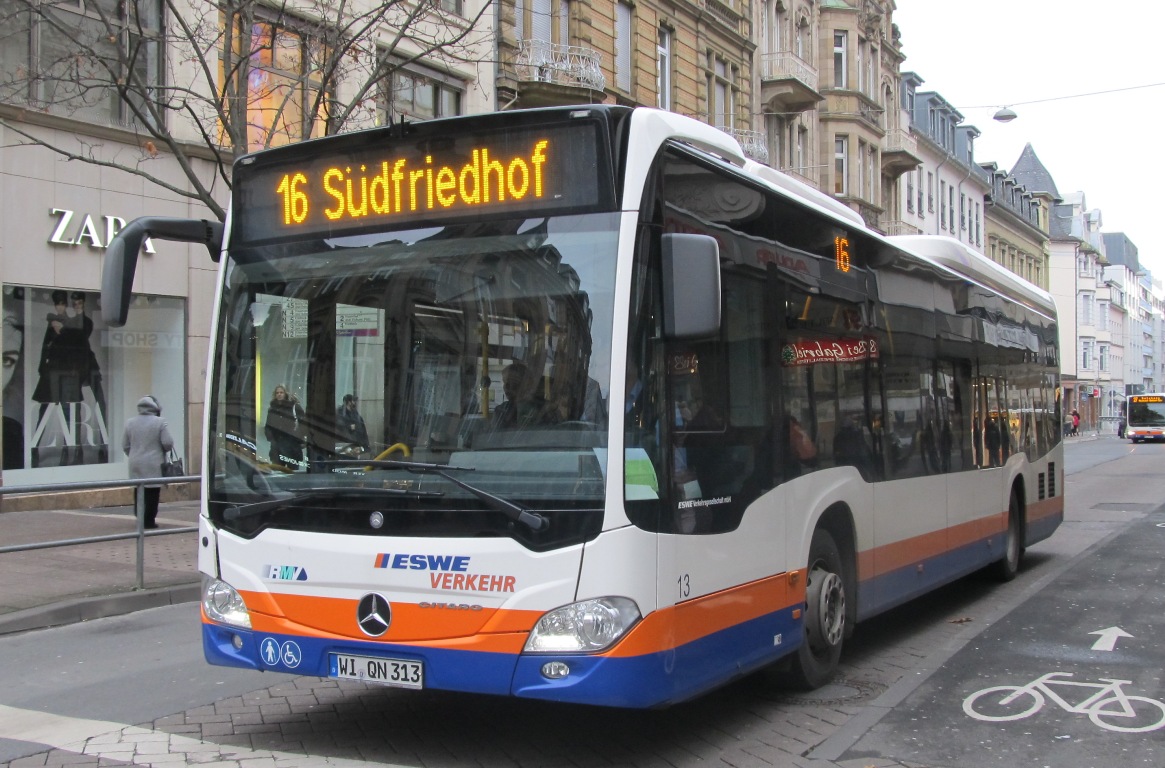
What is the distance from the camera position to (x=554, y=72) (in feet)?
86.1

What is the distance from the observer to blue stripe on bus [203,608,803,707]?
15.9 feet

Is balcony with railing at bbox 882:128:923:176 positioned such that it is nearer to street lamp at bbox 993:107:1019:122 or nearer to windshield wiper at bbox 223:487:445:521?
street lamp at bbox 993:107:1019:122

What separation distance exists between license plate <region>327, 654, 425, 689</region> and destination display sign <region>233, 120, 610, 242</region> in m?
1.93

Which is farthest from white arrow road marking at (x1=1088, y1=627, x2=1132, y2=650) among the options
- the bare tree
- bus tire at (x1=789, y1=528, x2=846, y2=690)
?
the bare tree

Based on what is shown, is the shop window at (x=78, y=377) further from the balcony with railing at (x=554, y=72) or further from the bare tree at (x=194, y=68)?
the balcony with railing at (x=554, y=72)

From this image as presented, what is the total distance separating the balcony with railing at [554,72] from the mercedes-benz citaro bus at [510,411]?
19.5 metres

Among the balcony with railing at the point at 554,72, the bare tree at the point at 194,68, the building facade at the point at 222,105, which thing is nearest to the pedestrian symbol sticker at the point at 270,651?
the building facade at the point at 222,105

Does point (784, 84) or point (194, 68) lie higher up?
point (784, 84)

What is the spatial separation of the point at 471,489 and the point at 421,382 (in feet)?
1.85

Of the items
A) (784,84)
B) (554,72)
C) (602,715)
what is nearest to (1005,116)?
(784,84)

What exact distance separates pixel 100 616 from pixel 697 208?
6.50 meters

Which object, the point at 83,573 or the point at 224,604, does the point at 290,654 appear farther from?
the point at 83,573

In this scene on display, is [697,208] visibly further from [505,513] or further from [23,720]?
[23,720]

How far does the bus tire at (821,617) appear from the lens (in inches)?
261
